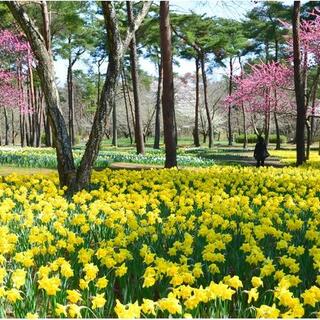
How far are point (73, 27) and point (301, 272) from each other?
92.2ft

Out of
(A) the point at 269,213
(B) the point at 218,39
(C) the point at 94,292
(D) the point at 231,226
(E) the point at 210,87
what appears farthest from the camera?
(E) the point at 210,87

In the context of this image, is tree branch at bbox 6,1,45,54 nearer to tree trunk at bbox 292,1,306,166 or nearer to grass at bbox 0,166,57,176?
grass at bbox 0,166,57,176

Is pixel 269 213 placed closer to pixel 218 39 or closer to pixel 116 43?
pixel 116 43

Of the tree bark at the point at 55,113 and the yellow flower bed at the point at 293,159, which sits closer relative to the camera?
the tree bark at the point at 55,113

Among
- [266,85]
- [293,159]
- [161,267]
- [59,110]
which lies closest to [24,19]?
[59,110]

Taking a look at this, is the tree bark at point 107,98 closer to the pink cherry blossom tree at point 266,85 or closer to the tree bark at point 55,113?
the tree bark at point 55,113

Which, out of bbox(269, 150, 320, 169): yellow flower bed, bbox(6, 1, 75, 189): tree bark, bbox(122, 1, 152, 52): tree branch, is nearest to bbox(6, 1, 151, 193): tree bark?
bbox(6, 1, 75, 189): tree bark

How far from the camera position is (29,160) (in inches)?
563

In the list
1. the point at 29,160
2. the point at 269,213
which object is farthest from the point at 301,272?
the point at 29,160

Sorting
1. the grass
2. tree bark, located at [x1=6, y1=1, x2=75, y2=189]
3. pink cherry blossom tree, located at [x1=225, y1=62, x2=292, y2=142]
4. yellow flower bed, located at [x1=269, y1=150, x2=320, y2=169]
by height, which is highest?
pink cherry blossom tree, located at [x1=225, y1=62, x2=292, y2=142]

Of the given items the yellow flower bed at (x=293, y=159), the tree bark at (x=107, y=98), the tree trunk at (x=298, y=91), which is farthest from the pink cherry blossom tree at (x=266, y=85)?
the tree bark at (x=107, y=98)

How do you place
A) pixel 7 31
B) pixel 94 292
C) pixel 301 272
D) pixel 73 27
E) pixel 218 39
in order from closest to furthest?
pixel 94 292 < pixel 301 272 < pixel 7 31 < pixel 73 27 < pixel 218 39

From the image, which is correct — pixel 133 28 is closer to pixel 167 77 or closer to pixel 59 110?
→ pixel 59 110

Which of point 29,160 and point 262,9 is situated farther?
point 262,9
